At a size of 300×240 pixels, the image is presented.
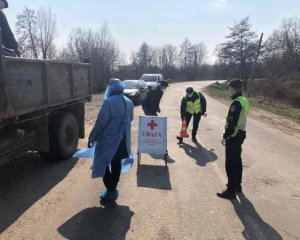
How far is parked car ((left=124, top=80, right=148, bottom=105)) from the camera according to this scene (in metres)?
20.9

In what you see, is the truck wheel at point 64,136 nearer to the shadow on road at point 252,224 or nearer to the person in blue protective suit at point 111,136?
the person in blue protective suit at point 111,136

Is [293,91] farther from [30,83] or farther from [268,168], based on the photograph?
[30,83]

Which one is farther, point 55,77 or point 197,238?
point 55,77

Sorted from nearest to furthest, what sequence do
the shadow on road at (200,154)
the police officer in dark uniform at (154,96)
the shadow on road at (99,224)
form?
the shadow on road at (99,224) → the shadow on road at (200,154) → the police officer in dark uniform at (154,96)

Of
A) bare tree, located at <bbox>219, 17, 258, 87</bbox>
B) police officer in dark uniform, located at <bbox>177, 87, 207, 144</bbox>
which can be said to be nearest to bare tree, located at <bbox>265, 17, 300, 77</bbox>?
bare tree, located at <bbox>219, 17, 258, 87</bbox>

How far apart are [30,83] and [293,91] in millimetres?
26614

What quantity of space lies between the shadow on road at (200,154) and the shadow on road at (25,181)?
9.03ft

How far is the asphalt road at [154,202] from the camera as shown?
14.3 ft

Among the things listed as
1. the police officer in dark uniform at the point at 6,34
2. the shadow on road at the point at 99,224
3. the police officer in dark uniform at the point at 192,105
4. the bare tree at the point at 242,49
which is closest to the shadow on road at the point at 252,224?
the shadow on road at the point at 99,224

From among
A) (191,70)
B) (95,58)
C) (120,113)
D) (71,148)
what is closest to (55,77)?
(71,148)

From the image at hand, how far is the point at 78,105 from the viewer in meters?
8.78

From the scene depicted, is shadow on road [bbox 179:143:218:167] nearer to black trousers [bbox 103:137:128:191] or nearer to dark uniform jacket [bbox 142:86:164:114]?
dark uniform jacket [bbox 142:86:164:114]

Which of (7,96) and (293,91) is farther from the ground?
(7,96)

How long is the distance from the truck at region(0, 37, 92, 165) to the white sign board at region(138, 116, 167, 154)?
5.51 ft
